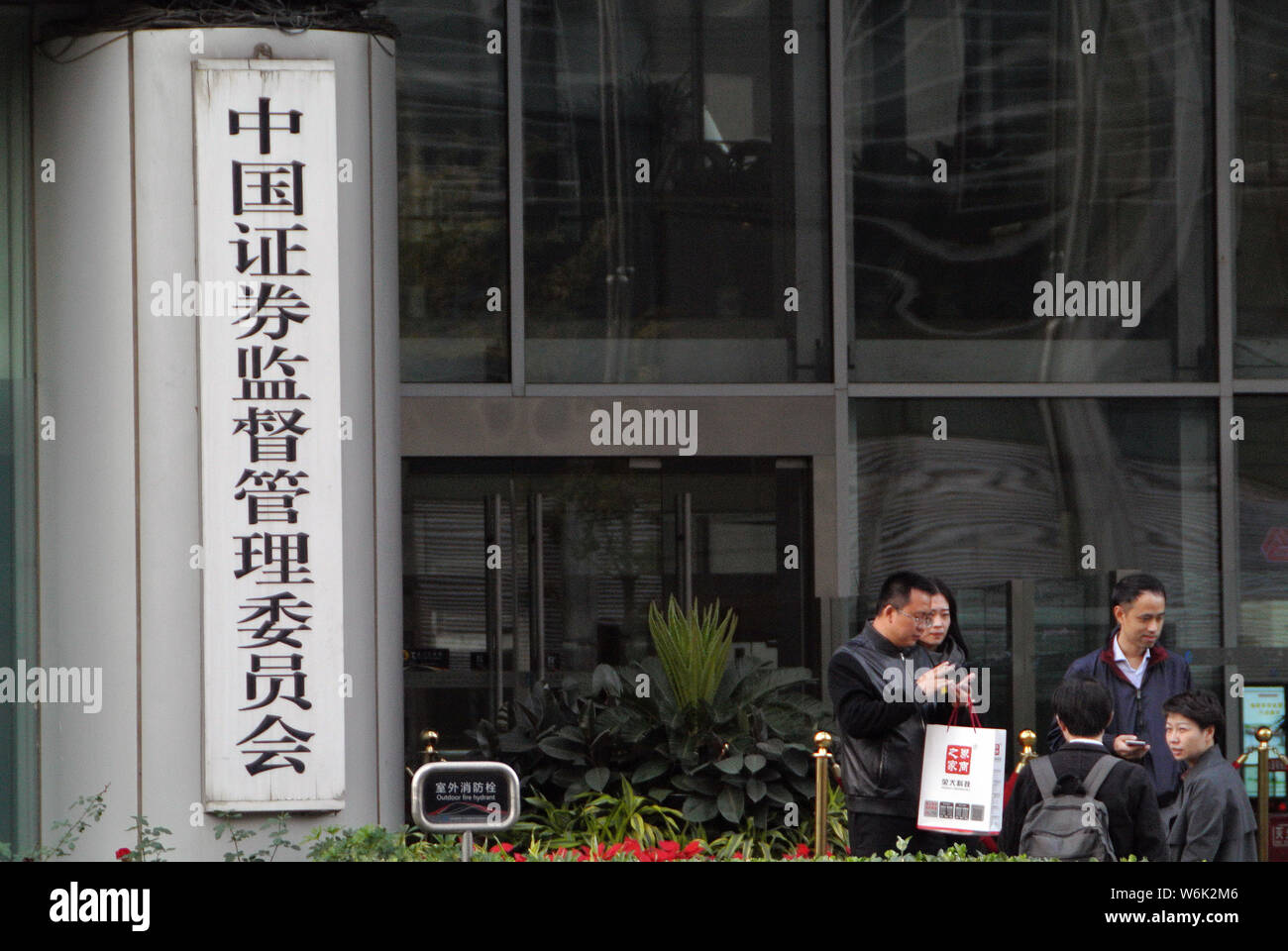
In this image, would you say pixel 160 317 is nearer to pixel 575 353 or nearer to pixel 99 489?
pixel 99 489

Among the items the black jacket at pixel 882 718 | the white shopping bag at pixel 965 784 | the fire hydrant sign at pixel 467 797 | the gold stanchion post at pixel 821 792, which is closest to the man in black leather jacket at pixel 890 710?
the black jacket at pixel 882 718

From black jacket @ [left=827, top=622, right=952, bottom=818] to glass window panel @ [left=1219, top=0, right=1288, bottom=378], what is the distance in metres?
4.92

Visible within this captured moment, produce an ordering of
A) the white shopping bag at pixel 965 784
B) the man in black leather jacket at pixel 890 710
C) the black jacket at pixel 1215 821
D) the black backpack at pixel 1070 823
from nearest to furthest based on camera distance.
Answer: the black backpack at pixel 1070 823 → the black jacket at pixel 1215 821 → the white shopping bag at pixel 965 784 → the man in black leather jacket at pixel 890 710

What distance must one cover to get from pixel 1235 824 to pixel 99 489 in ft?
14.9

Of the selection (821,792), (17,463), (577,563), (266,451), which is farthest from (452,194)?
(821,792)

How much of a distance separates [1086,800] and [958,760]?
2.32 feet

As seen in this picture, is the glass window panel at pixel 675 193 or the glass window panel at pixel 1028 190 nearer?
the glass window panel at pixel 675 193

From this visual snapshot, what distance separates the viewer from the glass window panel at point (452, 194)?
10.2 meters

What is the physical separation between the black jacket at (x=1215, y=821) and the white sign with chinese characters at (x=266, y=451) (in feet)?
10.5

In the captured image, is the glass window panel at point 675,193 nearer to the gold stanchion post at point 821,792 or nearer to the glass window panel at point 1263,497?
the glass window panel at point 1263,497

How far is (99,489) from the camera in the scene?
270 inches

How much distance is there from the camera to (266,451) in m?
6.67

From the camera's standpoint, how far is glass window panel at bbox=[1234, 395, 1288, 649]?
10.4m
